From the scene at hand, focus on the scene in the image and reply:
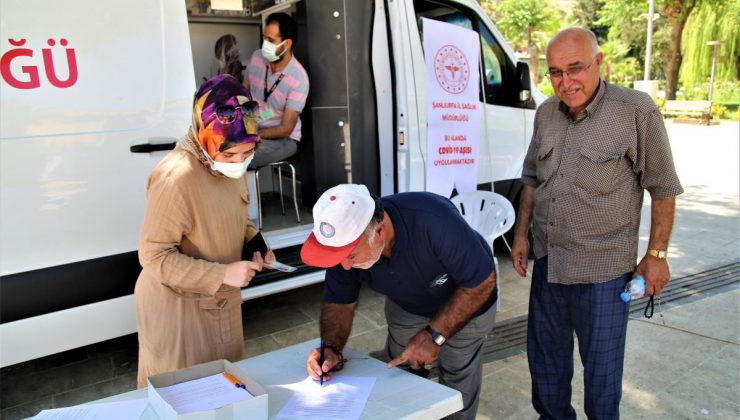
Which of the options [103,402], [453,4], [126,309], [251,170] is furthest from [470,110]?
[103,402]

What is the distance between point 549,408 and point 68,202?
7.98 ft

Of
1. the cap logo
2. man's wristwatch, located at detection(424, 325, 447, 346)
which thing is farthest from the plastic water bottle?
the cap logo

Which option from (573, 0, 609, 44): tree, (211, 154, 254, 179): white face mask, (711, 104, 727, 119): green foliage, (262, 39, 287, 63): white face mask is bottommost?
(711, 104, 727, 119): green foliage

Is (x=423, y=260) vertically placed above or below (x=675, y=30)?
below

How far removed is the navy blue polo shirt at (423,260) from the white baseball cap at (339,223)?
23 cm

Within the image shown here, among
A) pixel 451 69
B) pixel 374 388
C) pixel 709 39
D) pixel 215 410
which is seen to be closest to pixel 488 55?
pixel 451 69

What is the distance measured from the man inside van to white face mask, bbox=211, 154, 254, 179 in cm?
211

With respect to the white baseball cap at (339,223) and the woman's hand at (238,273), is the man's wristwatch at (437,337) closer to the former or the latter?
the white baseball cap at (339,223)

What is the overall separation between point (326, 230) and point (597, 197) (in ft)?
3.64

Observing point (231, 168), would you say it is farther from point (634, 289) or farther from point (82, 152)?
point (634, 289)

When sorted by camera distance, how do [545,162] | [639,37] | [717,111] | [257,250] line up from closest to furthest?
1. [257,250]
2. [545,162]
3. [717,111]
4. [639,37]

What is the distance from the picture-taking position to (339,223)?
5.67ft

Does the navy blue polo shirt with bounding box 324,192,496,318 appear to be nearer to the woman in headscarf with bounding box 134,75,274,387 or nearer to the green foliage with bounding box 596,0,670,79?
the woman in headscarf with bounding box 134,75,274,387

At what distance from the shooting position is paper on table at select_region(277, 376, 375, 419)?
162 cm
